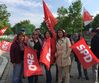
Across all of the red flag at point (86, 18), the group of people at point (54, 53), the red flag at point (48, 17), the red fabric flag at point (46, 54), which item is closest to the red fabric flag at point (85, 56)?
the group of people at point (54, 53)

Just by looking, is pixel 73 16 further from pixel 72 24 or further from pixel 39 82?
pixel 39 82

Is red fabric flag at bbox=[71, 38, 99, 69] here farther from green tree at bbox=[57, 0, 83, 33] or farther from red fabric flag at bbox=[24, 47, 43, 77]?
green tree at bbox=[57, 0, 83, 33]

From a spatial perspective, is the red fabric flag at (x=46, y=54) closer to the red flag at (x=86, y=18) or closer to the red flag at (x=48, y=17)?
the red flag at (x=48, y=17)

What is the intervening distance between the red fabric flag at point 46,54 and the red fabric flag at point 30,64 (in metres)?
0.31

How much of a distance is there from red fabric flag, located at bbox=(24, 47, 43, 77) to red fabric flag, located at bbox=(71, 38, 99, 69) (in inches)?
46.4

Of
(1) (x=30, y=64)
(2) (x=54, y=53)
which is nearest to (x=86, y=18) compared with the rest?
(2) (x=54, y=53)

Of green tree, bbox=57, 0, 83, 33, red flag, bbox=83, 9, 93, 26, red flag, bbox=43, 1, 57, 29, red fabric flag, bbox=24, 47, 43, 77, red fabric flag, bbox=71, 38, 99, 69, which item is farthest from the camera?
green tree, bbox=57, 0, 83, 33

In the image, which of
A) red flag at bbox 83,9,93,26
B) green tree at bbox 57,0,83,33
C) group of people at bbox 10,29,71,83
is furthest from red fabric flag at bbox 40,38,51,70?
green tree at bbox 57,0,83,33

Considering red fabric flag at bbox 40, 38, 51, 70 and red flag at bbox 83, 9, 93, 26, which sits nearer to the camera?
red fabric flag at bbox 40, 38, 51, 70

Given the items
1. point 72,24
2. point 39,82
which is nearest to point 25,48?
point 39,82

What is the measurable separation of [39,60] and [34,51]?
439 mm

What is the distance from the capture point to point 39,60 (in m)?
10.7

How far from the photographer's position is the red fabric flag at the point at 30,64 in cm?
1045

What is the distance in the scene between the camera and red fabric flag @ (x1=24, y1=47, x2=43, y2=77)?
10.5 m
